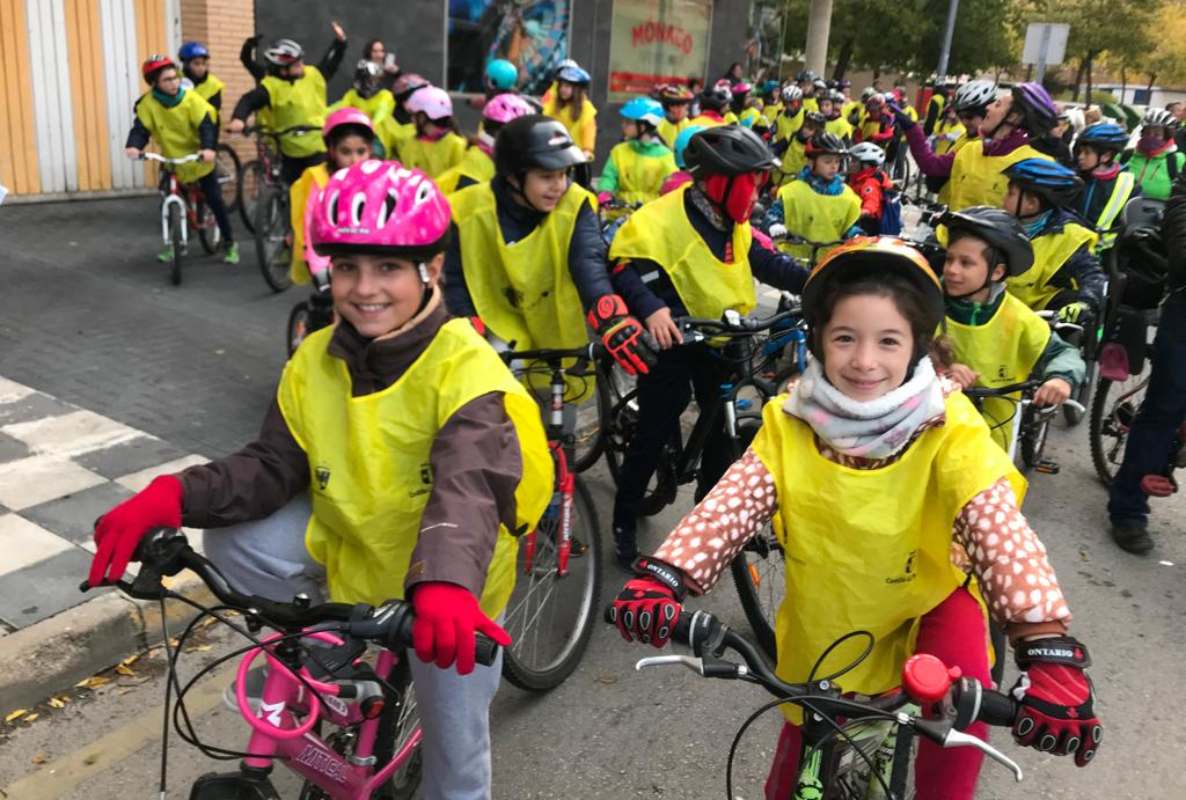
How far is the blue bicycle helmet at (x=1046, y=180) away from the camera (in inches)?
213

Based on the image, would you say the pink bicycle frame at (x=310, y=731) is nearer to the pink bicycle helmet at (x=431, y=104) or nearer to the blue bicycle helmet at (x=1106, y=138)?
the pink bicycle helmet at (x=431, y=104)

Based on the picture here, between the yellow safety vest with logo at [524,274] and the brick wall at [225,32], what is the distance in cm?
842

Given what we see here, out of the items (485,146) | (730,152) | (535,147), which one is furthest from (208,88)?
(730,152)

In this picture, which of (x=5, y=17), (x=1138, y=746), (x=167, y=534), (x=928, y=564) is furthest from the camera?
(x=5, y=17)

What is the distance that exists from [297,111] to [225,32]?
261 cm

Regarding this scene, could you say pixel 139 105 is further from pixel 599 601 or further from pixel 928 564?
pixel 928 564

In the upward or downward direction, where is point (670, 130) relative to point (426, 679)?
upward

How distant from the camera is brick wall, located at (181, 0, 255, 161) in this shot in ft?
37.8

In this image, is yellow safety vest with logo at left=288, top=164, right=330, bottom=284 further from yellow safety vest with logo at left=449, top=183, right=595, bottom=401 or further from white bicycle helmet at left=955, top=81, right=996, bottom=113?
white bicycle helmet at left=955, top=81, right=996, bottom=113

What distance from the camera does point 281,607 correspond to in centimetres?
212

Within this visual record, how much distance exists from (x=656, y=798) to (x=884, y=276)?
1.95 m

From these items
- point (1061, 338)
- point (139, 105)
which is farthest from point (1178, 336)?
point (139, 105)

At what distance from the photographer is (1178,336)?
528 centimetres

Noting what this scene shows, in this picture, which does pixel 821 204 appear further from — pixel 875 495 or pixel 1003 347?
pixel 875 495
